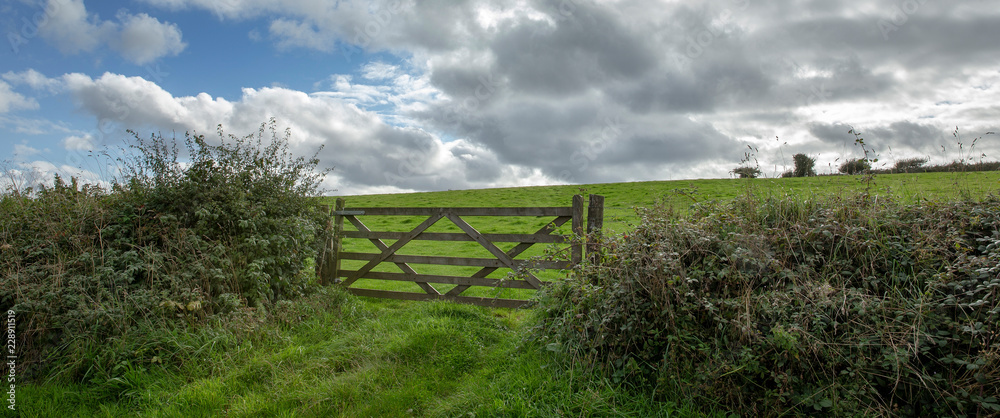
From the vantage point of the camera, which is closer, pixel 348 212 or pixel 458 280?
pixel 458 280

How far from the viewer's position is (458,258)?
7.98 metres

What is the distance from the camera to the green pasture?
5461 millimetres

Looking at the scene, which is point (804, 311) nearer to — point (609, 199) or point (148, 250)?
point (148, 250)

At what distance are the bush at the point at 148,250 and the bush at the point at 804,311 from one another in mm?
4255

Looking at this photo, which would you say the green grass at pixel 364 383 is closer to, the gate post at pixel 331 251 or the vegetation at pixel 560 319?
the vegetation at pixel 560 319

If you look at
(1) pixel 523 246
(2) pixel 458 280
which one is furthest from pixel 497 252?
(2) pixel 458 280

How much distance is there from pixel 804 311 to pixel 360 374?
407 centimetres

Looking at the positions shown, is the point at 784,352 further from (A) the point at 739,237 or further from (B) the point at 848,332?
(A) the point at 739,237

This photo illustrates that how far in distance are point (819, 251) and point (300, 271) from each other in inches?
271

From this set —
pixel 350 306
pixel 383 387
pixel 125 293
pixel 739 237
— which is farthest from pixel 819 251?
pixel 125 293

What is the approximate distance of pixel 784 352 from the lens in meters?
3.48

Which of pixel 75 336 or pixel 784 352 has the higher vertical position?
pixel 784 352

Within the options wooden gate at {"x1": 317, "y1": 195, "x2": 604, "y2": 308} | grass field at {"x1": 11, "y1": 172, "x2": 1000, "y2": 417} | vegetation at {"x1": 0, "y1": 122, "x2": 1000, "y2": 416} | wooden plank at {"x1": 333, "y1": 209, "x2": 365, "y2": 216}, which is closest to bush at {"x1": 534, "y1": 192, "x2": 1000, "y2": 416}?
vegetation at {"x1": 0, "y1": 122, "x2": 1000, "y2": 416}

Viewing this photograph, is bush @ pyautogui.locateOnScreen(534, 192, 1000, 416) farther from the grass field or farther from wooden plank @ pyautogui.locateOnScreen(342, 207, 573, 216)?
wooden plank @ pyautogui.locateOnScreen(342, 207, 573, 216)
